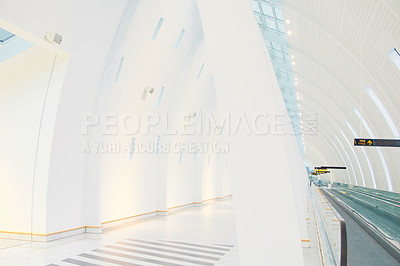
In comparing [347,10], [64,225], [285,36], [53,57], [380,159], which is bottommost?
[64,225]

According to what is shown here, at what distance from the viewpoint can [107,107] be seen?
12.8m

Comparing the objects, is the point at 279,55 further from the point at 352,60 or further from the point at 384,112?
the point at 384,112

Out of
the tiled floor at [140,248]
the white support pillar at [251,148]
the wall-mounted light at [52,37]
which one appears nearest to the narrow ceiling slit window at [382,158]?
the tiled floor at [140,248]

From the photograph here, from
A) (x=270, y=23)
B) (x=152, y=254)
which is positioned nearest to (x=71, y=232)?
(x=152, y=254)

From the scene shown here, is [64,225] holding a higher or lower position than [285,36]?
lower

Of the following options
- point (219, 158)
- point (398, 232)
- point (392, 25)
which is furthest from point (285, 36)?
point (219, 158)

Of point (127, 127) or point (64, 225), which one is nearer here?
point (64, 225)

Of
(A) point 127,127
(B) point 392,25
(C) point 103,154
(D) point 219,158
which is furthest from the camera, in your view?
(D) point 219,158

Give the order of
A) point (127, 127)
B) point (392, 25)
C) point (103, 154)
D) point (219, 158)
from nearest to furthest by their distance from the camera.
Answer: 1. point (392, 25)
2. point (103, 154)
3. point (127, 127)
4. point (219, 158)

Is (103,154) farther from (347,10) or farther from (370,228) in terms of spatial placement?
(370,228)

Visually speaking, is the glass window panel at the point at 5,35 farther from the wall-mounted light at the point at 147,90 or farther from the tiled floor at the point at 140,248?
the tiled floor at the point at 140,248

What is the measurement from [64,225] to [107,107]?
4.60 m

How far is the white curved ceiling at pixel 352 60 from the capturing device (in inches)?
432

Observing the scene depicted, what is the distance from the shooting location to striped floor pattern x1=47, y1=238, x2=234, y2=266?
26.7ft
